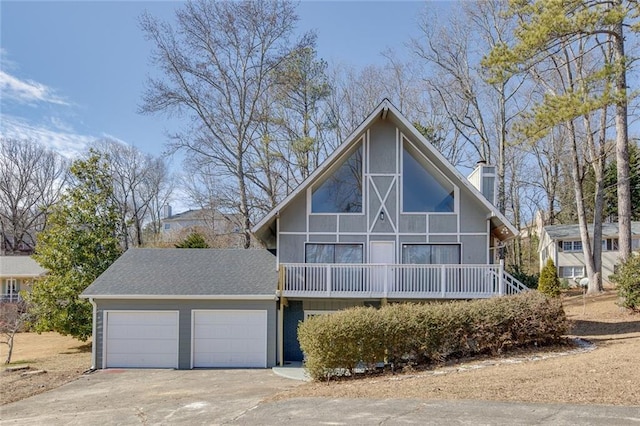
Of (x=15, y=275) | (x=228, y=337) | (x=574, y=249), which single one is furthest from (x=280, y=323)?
(x=574, y=249)

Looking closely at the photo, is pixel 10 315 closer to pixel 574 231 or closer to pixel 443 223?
pixel 443 223

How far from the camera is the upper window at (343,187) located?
52.7 ft

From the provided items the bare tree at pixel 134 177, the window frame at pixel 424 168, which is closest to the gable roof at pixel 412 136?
the window frame at pixel 424 168

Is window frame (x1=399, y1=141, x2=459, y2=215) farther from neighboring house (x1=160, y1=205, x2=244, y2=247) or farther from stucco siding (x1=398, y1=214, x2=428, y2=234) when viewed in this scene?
neighboring house (x1=160, y1=205, x2=244, y2=247)

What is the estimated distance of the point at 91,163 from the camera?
71.0 ft

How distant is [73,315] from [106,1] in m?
11.8

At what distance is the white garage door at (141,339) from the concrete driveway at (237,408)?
1704mm

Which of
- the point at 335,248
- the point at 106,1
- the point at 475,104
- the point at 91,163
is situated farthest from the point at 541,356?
the point at 475,104

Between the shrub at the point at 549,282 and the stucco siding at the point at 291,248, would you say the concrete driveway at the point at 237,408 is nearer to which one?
the stucco siding at the point at 291,248

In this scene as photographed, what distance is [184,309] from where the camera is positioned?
14.7 m

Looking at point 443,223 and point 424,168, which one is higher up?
point 424,168

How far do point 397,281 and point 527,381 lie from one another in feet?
20.7

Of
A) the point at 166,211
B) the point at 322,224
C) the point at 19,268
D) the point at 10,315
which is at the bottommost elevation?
the point at 10,315

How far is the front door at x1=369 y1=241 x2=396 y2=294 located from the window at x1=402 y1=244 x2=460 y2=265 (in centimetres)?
45
